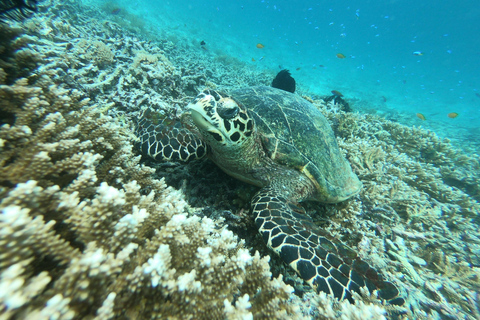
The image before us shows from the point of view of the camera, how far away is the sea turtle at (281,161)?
1.56m

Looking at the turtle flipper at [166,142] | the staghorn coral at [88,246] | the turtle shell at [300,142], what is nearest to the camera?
the staghorn coral at [88,246]

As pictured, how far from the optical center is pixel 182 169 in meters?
2.48

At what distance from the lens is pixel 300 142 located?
2662mm

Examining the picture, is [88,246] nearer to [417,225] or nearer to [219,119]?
[219,119]

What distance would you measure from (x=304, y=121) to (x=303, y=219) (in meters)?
1.52

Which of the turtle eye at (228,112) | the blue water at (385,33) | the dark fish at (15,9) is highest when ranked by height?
the blue water at (385,33)

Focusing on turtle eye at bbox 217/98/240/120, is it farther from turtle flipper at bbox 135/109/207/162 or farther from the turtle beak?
turtle flipper at bbox 135/109/207/162

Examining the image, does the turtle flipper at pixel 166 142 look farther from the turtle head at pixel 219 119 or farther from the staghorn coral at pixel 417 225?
the staghorn coral at pixel 417 225

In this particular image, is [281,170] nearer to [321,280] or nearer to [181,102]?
[321,280]

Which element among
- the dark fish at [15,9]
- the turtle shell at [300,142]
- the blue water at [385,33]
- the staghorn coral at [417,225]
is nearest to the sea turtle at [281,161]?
the turtle shell at [300,142]

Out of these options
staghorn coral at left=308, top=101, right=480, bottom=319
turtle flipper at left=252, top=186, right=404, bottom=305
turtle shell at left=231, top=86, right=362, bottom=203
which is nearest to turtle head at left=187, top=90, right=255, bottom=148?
turtle shell at left=231, top=86, right=362, bottom=203

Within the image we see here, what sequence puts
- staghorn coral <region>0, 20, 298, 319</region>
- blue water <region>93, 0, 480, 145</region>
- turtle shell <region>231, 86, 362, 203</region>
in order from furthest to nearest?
blue water <region>93, 0, 480, 145</region>
turtle shell <region>231, 86, 362, 203</region>
staghorn coral <region>0, 20, 298, 319</region>

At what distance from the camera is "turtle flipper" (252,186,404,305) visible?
4.80 feet

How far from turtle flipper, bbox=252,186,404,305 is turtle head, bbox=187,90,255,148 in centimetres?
81
